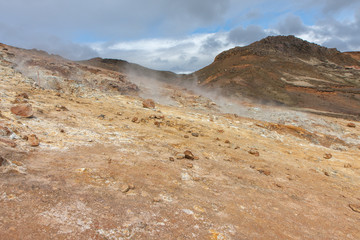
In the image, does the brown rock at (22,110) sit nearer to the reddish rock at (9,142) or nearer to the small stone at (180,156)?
the reddish rock at (9,142)

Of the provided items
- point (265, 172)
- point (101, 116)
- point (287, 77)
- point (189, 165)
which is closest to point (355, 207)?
point (265, 172)

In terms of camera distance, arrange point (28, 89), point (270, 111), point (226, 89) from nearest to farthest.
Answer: point (28, 89) → point (270, 111) → point (226, 89)

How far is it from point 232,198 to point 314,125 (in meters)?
13.0

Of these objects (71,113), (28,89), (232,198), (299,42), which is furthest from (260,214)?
(299,42)

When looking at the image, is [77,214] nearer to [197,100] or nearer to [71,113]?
[71,113]

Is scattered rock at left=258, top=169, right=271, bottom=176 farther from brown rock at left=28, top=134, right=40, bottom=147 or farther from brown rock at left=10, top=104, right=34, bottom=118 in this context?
brown rock at left=10, top=104, right=34, bottom=118

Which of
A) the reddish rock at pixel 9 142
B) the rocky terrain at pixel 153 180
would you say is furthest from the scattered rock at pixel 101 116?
the reddish rock at pixel 9 142

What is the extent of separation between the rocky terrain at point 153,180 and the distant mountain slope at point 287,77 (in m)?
14.9

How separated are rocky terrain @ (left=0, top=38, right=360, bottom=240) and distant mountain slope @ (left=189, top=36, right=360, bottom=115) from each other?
14.9 metres

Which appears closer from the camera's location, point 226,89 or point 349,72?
point 226,89

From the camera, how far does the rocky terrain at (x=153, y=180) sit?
273 cm

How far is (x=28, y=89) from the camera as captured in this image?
9148 mm

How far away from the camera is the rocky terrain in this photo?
273cm

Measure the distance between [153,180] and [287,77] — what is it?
2912 centimetres
